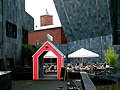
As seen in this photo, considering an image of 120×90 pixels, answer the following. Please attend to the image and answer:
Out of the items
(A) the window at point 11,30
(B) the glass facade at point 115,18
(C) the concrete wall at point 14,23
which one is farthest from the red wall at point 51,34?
(A) the window at point 11,30

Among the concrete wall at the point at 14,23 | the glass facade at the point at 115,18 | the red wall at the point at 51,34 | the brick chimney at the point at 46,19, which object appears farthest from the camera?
the brick chimney at the point at 46,19

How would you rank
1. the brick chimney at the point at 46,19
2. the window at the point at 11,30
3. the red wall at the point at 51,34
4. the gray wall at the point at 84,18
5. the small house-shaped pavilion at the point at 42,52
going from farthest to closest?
1. the brick chimney at the point at 46,19
2. the red wall at the point at 51,34
3. the gray wall at the point at 84,18
4. the window at the point at 11,30
5. the small house-shaped pavilion at the point at 42,52

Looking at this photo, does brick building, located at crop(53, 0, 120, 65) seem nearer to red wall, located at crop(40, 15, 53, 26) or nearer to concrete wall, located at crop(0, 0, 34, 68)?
concrete wall, located at crop(0, 0, 34, 68)

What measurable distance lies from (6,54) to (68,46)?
2045cm

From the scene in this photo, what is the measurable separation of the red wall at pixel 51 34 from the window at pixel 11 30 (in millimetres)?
23857

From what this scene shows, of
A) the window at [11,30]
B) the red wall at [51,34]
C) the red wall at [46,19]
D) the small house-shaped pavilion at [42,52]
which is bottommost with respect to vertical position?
the small house-shaped pavilion at [42,52]

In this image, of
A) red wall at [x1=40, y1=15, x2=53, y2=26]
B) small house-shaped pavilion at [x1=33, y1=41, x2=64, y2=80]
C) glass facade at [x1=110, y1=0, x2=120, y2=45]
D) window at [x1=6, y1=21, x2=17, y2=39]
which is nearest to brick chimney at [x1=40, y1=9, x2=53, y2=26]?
red wall at [x1=40, y1=15, x2=53, y2=26]

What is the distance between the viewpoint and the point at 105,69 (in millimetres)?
27172

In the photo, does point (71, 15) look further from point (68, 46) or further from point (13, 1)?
point (13, 1)

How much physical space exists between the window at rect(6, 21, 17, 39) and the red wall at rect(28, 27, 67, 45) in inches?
939

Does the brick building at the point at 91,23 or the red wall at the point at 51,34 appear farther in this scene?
the red wall at the point at 51,34

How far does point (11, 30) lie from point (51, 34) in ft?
86.4

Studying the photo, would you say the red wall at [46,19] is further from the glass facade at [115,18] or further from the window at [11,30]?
the window at [11,30]

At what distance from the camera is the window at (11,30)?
27055mm
